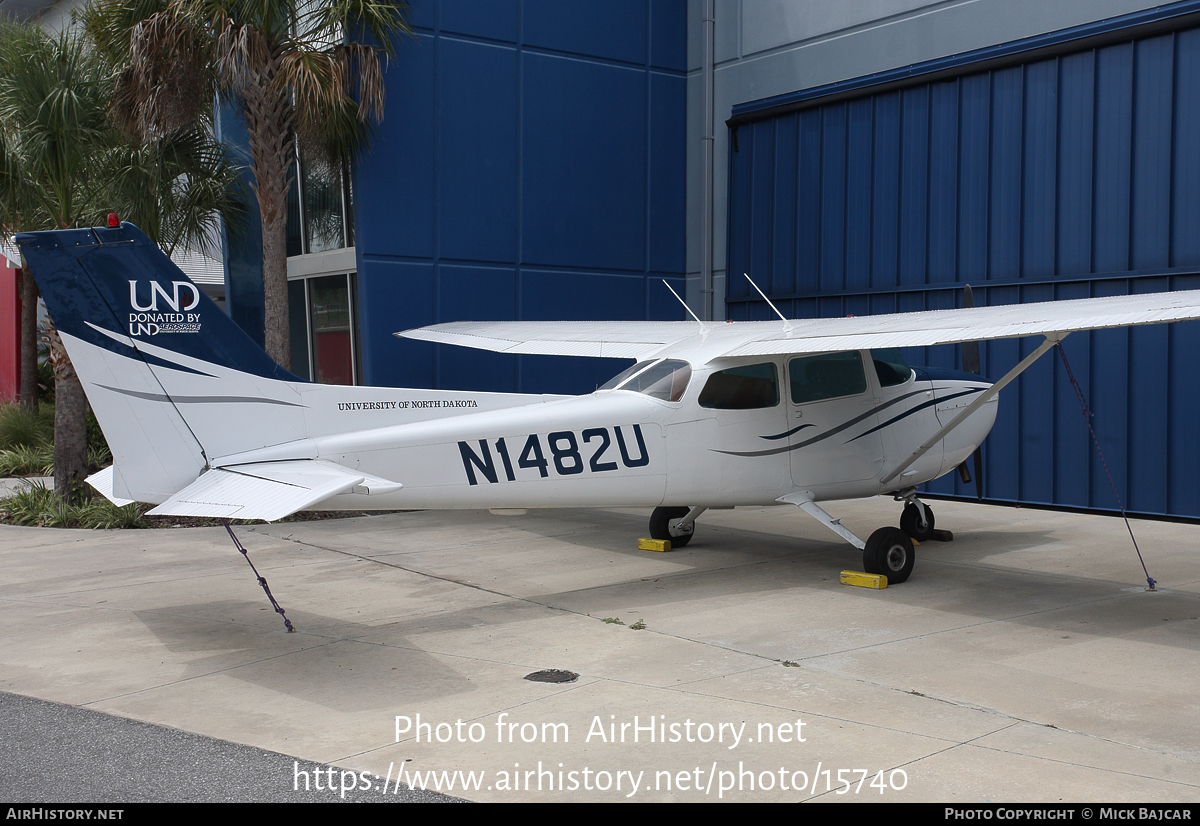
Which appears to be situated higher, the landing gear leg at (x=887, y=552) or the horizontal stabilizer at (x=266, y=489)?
the horizontal stabilizer at (x=266, y=489)

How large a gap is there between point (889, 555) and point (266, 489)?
5084 mm

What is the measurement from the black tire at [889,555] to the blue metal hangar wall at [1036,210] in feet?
16.8

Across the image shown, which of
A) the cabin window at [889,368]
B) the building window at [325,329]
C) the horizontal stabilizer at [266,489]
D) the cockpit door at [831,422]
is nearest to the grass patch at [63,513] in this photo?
the building window at [325,329]

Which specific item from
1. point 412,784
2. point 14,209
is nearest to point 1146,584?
point 412,784

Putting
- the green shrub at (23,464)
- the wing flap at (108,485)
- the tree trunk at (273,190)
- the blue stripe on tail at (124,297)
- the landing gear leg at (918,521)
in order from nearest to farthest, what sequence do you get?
the blue stripe on tail at (124,297) → the wing flap at (108,485) → the landing gear leg at (918,521) → the tree trunk at (273,190) → the green shrub at (23,464)

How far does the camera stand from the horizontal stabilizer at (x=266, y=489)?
5449mm

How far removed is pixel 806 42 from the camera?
598 inches

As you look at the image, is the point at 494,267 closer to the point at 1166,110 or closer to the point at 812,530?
the point at 812,530

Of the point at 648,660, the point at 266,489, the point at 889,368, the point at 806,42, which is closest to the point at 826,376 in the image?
the point at 889,368

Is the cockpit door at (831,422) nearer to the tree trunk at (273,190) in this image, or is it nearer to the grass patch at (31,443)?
the tree trunk at (273,190)

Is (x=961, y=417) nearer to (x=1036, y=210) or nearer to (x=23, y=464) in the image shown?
(x=1036, y=210)

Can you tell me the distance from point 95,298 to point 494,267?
28.9 ft
